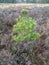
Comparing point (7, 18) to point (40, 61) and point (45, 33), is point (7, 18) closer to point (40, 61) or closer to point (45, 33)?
point (45, 33)

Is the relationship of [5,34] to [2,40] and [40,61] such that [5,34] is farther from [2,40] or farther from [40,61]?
[40,61]

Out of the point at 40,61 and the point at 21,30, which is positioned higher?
the point at 21,30

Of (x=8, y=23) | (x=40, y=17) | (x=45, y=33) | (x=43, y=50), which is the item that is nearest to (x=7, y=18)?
(x=8, y=23)

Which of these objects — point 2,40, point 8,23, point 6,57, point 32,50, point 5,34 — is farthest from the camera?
point 8,23

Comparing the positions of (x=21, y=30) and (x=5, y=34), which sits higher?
(x=21, y=30)

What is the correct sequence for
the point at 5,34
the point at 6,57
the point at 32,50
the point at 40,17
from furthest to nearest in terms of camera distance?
the point at 40,17 < the point at 5,34 < the point at 32,50 < the point at 6,57

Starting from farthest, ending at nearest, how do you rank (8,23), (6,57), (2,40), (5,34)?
1. (8,23)
2. (5,34)
3. (2,40)
4. (6,57)

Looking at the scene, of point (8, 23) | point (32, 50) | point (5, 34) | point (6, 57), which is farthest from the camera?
point (8, 23)

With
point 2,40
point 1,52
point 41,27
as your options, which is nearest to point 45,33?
point 41,27

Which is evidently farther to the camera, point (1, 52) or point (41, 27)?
point (41, 27)
